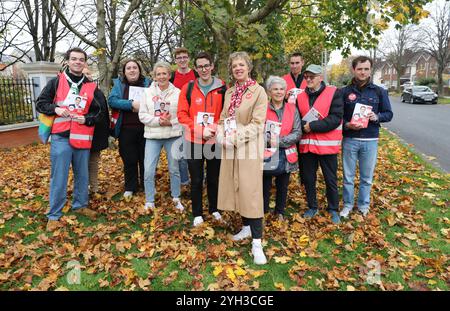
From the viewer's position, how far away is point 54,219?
469cm

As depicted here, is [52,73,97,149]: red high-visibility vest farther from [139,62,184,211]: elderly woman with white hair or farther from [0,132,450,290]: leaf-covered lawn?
[0,132,450,290]: leaf-covered lawn

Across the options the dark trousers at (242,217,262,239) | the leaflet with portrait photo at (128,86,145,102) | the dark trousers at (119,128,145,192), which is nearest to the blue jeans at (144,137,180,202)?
the dark trousers at (119,128,145,192)

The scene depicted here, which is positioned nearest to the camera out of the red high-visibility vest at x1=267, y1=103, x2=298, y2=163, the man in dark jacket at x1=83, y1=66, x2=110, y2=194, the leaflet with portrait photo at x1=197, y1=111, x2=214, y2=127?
the leaflet with portrait photo at x1=197, y1=111, x2=214, y2=127

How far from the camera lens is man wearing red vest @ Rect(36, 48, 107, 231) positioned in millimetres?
4527

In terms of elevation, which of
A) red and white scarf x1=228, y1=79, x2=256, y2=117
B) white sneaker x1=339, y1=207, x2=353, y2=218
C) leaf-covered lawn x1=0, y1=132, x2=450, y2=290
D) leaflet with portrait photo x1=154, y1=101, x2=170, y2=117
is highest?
red and white scarf x1=228, y1=79, x2=256, y2=117

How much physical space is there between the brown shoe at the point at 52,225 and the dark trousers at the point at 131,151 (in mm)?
1271

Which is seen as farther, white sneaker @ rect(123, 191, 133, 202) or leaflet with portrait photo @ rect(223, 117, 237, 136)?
white sneaker @ rect(123, 191, 133, 202)

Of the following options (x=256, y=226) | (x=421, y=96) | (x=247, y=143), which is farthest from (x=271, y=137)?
(x=421, y=96)

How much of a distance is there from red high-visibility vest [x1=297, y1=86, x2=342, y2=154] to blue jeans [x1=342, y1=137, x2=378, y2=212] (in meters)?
0.33

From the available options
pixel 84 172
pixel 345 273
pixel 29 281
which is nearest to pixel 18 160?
pixel 84 172

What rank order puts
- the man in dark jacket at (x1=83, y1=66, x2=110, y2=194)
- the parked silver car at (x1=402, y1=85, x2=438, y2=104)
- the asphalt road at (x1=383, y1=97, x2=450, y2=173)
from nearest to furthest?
the man in dark jacket at (x1=83, y1=66, x2=110, y2=194) → the asphalt road at (x1=383, y1=97, x2=450, y2=173) → the parked silver car at (x1=402, y1=85, x2=438, y2=104)

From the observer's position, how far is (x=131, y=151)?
5.39 m

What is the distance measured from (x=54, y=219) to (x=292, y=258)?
10.4 ft
